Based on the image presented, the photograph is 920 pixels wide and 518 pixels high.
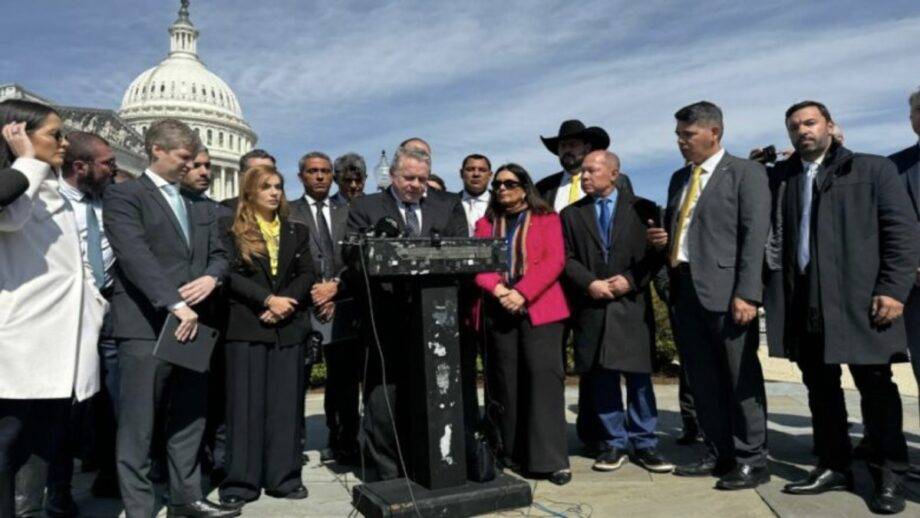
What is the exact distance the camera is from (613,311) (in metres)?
5.12

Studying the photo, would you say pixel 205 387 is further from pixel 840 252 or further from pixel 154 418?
pixel 840 252

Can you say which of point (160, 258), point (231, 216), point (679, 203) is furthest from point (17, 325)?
point (679, 203)

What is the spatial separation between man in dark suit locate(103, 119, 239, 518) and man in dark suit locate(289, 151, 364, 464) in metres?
0.91

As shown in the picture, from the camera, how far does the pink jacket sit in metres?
4.87

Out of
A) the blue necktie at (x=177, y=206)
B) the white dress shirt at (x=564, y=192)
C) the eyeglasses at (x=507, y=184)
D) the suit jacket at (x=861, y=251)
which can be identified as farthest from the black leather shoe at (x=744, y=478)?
the blue necktie at (x=177, y=206)

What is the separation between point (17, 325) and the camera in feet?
10.6

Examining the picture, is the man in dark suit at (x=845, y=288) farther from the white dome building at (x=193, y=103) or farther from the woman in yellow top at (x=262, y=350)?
the white dome building at (x=193, y=103)

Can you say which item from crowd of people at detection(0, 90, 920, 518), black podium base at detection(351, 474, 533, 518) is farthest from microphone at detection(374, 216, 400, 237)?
black podium base at detection(351, 474, 533, 518)

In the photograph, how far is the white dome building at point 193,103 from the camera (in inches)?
4441

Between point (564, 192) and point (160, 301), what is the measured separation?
3390mm

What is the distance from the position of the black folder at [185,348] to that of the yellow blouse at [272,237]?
2.35 ft

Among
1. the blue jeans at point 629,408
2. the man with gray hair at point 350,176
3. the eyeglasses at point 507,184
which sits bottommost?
the blue jeans at point 629,408

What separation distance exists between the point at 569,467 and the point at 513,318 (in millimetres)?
1063

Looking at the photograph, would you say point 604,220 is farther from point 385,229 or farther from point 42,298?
point 42,298
